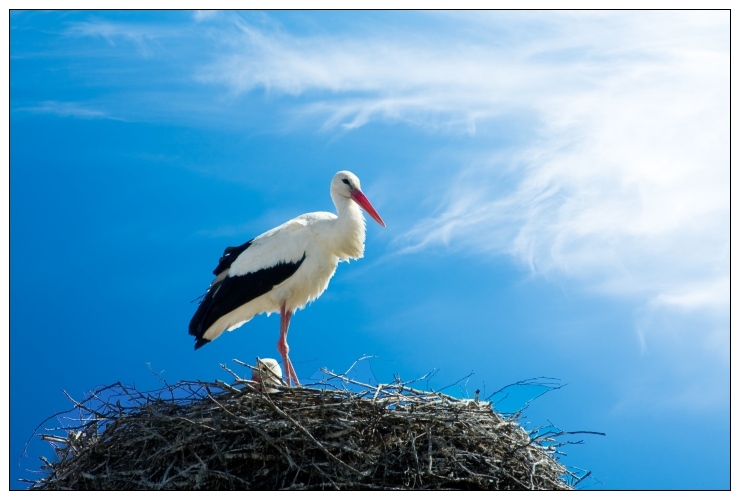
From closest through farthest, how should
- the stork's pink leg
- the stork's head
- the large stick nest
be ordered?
1. the large stick nest
2. the stork's pink leg
3. the stork's head

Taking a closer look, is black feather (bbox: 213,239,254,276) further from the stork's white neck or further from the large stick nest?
the large stick nest

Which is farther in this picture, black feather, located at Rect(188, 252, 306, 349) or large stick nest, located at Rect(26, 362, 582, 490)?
black feather, located at Rect(188, 252, 306, 349)

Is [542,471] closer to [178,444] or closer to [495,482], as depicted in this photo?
[495,482]

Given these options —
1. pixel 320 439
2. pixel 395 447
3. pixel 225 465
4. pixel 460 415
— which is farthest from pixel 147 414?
pixel 460 415

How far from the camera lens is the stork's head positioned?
290 inches

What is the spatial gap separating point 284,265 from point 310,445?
8.44ft

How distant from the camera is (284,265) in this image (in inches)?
280

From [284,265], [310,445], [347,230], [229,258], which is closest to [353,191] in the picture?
[347,230]

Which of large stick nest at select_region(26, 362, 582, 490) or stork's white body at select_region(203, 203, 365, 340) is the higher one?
stork's white body at select_region(203, 203, 365, 340)

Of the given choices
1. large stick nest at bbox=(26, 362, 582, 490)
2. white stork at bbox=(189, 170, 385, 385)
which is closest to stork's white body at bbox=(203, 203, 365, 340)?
white stork at bbox=(189, 170, 385, 385)

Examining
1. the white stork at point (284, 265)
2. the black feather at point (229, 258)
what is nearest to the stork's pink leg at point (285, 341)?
the white stork at point (284, 265)

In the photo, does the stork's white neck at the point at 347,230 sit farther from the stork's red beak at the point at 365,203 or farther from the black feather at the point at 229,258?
the black feather at the point at 229,258

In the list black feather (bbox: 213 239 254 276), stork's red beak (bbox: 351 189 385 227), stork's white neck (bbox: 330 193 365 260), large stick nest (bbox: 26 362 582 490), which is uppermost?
stork's red beak (bbox: 351 189 385 227)

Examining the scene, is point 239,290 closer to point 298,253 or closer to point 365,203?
point 298,253
